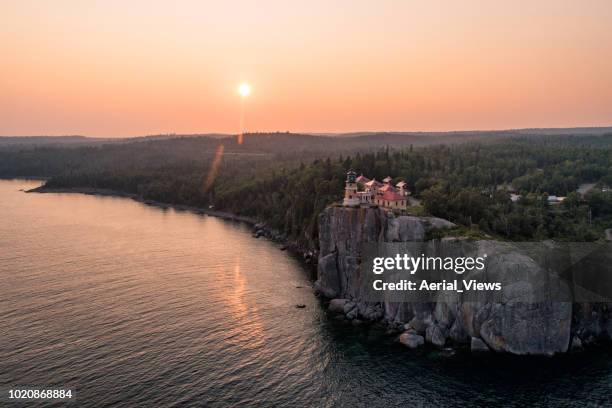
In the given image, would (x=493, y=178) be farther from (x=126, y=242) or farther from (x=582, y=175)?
(x=126, y=242)

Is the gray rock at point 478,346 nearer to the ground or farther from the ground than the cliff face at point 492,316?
nearer to the ground

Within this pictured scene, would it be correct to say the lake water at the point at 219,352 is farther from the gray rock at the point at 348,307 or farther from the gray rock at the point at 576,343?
the gray rock at the point at 348,307

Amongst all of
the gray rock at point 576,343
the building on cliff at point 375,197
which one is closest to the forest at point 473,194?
the building on cliff at point 375,197

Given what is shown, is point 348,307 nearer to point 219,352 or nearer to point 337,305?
point 337,305

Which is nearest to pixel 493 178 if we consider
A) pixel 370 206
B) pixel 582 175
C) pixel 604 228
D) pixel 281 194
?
pixel 582 175
